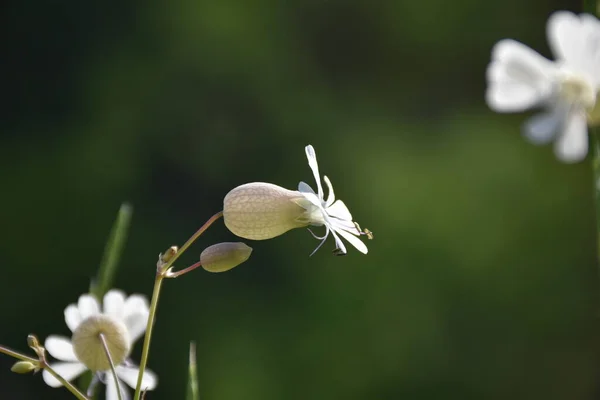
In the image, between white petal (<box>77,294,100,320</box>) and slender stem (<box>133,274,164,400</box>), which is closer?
slender stem (<box>133,274,164,400</box>)

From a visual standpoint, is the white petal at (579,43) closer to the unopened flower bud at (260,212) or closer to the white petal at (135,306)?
the unopened flower bud at (260,212)

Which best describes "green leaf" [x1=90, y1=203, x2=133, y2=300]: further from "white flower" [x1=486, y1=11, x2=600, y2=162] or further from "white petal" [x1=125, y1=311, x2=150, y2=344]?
"white flower" [x1=486, y1=11, x2=600, y2=162]

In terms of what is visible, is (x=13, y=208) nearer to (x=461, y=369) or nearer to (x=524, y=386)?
(x=461, y=369)

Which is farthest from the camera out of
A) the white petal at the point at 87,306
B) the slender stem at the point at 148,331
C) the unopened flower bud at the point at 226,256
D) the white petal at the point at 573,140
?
the white petal at the point at 87,306

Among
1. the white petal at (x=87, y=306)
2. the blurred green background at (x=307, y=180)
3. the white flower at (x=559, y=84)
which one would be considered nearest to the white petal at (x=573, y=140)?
the white flower at (x=559, y=84)

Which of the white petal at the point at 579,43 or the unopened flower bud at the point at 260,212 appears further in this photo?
the unopened flower bud at the point at 260,212

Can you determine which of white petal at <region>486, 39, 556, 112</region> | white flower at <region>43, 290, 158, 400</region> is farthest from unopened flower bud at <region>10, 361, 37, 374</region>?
white petal at <region>486, 39, 556, 112</region>
